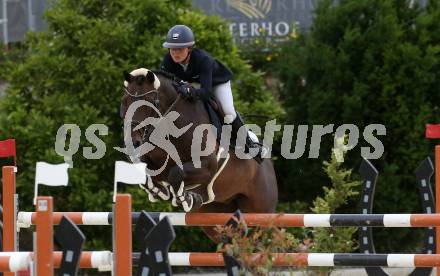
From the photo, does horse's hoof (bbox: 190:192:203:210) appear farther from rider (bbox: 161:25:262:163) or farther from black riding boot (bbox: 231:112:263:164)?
black riding boot (bbox: 231:112:263:164)

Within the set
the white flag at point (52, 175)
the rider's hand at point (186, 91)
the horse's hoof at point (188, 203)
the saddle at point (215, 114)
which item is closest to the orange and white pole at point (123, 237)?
the white flag at point (52, 175)

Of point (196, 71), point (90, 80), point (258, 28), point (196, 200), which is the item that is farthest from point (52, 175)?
point (258, 28)

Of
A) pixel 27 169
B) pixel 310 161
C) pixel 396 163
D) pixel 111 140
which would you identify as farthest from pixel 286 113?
pixel 27 169

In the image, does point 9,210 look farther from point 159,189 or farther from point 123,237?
point 123,237

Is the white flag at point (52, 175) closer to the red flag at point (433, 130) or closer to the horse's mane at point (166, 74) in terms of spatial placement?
the horse's mane at point (166, 74)

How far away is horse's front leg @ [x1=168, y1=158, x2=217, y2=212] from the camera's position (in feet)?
23.2

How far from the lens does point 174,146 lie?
287 inches

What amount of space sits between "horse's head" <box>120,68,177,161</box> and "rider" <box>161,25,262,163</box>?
170 millimetres

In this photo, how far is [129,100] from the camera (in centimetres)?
706

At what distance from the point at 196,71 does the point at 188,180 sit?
2.90ft

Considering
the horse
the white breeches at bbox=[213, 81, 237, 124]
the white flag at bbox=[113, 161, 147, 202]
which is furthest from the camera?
the white breeches at bbox=[213, 81, 237, 124]

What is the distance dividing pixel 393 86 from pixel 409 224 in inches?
177

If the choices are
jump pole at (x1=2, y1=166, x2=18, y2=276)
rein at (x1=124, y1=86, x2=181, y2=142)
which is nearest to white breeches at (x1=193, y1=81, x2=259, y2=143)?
rein at (x1=124, y1=86, x2=181, y2=142)

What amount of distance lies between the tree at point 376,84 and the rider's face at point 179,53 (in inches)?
146
